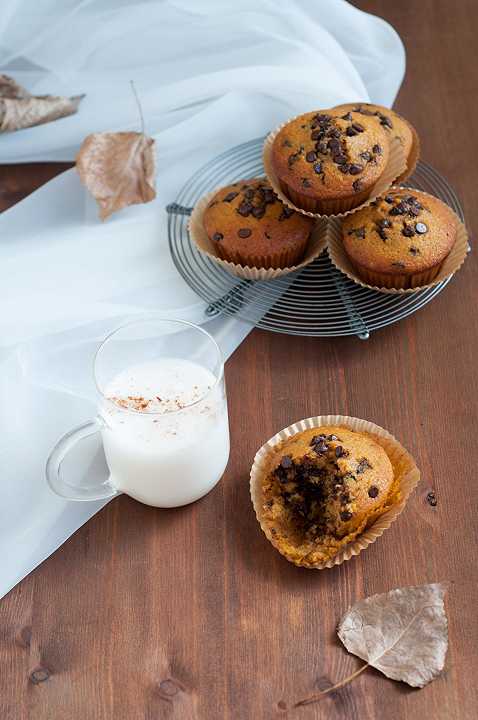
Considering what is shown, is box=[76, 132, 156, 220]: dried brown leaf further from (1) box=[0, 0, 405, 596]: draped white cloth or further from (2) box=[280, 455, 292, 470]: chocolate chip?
(2) box=[280, 455, 292, 470]: chocolate chip

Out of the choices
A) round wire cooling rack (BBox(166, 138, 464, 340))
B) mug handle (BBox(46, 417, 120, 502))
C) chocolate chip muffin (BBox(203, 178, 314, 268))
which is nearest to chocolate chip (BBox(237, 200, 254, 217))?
chocolate chip muffin (BBox(203, 178, 314, 268))

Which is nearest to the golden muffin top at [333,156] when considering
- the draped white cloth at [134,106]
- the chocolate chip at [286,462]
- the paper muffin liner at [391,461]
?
the draped white cloth at [134,106]

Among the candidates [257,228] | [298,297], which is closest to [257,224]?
[257,228]

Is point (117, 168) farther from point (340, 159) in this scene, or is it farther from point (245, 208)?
point (340, 159)

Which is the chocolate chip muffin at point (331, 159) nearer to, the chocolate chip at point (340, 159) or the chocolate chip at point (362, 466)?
the chocolate chip at point (340, 159)

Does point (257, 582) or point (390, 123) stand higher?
point (390, 123)

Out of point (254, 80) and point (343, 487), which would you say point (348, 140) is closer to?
point (254, 80)

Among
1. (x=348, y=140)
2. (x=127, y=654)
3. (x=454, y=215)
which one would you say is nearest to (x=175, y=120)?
(x=348, y=140)
